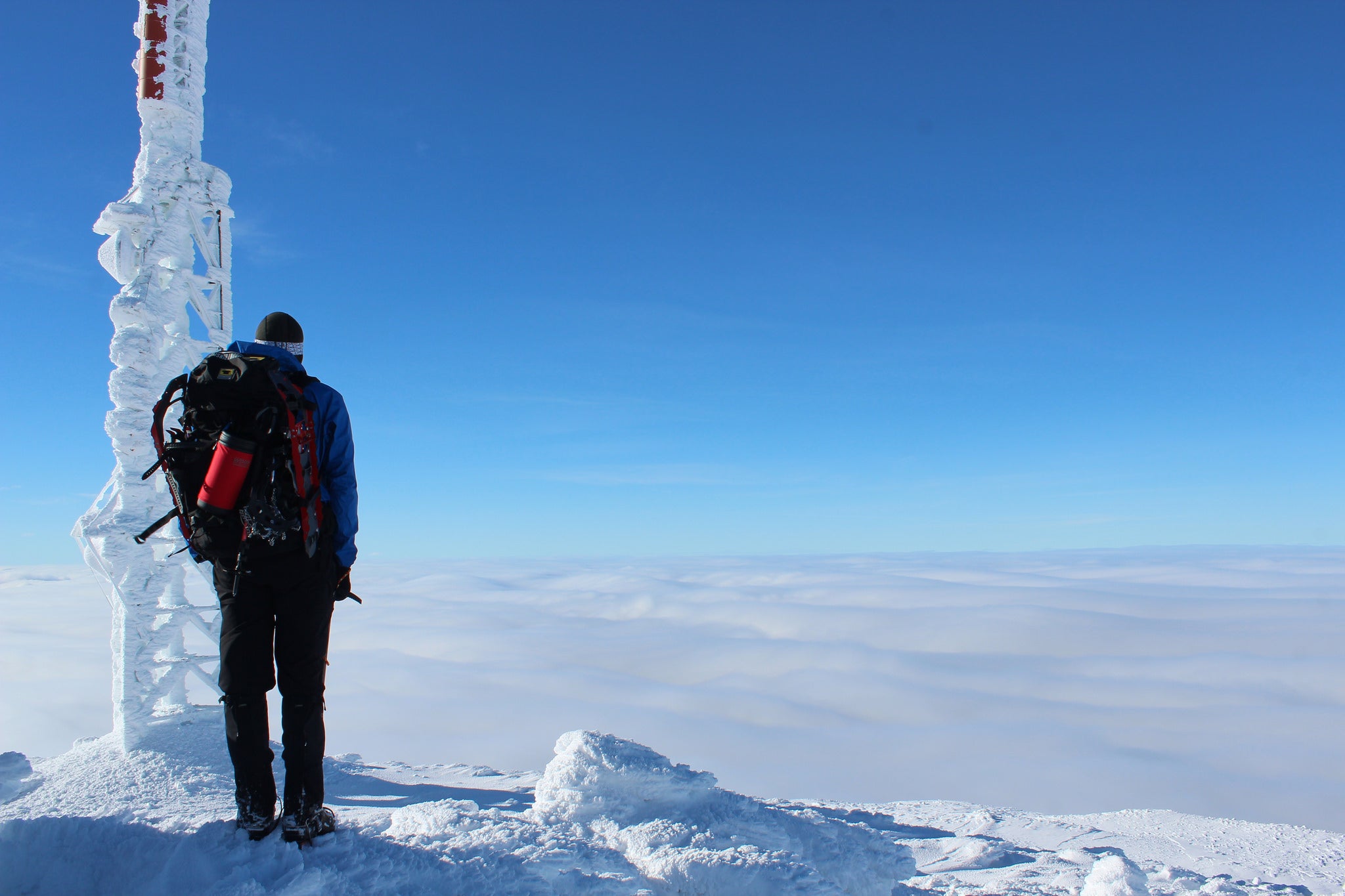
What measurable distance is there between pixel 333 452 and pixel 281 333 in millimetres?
820

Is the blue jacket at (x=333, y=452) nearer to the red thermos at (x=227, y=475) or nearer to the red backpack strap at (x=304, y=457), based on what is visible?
the red backpack strap at (x=304, y=457)

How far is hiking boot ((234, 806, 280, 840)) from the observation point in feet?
10.6

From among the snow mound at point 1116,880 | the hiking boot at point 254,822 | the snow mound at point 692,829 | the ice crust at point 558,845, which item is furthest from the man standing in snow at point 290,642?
the snow mound at point 1116,880

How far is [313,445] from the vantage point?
3.36 meters

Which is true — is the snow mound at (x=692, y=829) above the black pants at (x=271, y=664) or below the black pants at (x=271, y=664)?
below

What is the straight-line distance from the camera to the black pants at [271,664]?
10.5ft

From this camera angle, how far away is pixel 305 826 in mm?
3279

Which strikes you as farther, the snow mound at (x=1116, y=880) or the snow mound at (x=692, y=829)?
the snow mound at (x=1116, y=880)

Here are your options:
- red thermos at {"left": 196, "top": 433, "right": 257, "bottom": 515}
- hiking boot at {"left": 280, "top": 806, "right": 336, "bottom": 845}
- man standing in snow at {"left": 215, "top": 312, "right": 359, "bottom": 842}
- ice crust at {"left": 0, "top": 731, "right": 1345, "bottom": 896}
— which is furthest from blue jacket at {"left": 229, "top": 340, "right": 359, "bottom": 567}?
ice crust at {"left": 0, "top": 731, "right": 1345, "bottom": 896}

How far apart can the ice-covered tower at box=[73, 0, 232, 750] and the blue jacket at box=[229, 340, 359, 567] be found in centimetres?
572

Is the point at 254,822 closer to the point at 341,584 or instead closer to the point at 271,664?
the point at 271,664

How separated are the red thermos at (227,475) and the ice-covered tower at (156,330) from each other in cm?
587

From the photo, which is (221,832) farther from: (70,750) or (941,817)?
(941,817)

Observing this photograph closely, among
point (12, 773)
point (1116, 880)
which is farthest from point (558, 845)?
point (1116, 880)
